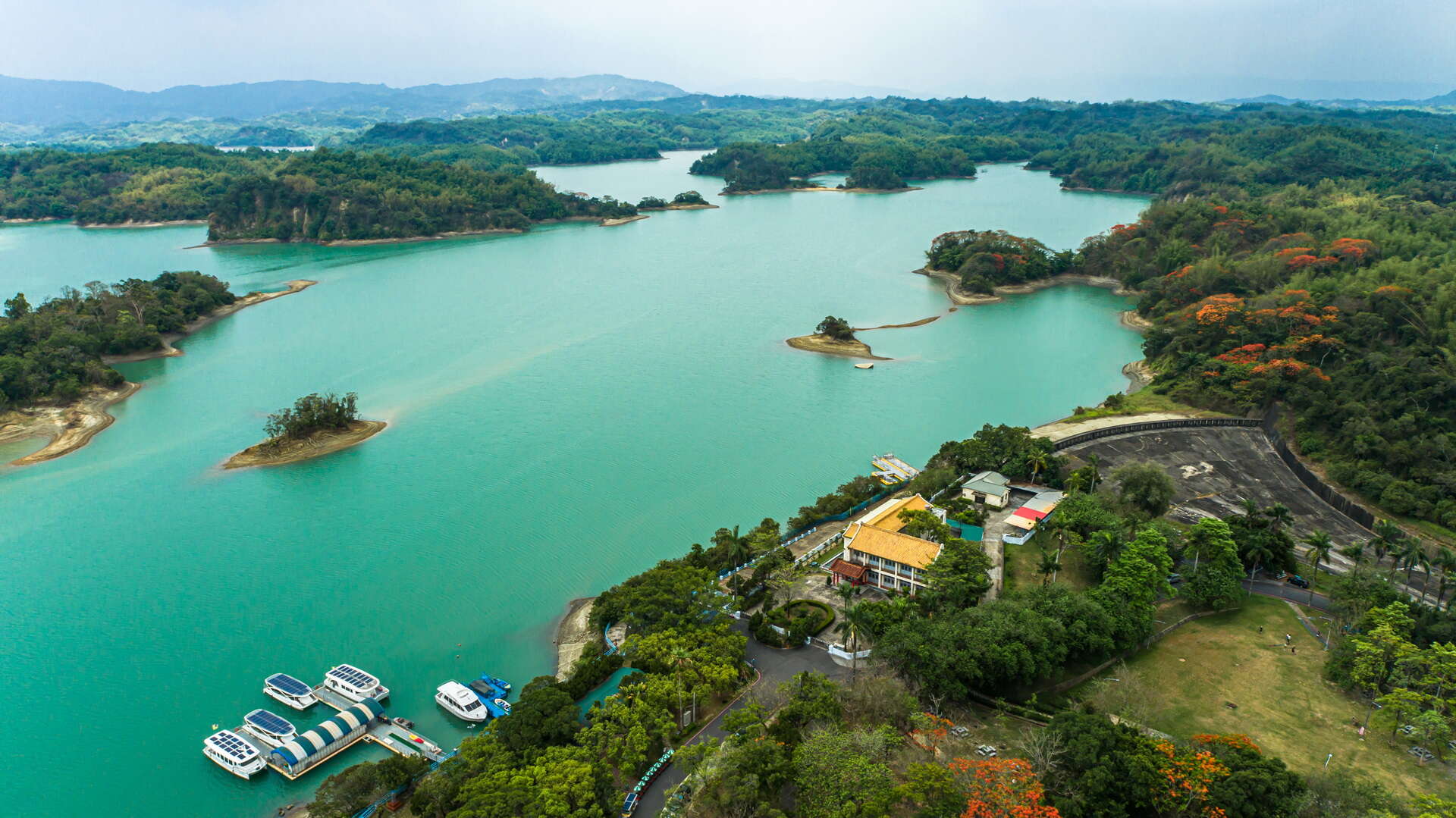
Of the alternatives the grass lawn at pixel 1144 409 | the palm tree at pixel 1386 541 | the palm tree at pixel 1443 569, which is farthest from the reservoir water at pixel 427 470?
the palm tree at pixel 1443 569

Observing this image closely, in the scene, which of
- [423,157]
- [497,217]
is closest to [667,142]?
[423,157]

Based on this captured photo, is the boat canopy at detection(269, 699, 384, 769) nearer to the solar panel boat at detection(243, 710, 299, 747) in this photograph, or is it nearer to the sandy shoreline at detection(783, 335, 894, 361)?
the solar panel boat at detection(243, 710, 299, 747)

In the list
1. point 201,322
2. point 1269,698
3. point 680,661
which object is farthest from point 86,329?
point 1269,698

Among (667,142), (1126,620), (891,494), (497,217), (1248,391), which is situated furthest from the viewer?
(667,142)

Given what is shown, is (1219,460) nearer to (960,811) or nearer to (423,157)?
(960,811)

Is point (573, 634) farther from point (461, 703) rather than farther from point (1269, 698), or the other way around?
point (1269, 698)

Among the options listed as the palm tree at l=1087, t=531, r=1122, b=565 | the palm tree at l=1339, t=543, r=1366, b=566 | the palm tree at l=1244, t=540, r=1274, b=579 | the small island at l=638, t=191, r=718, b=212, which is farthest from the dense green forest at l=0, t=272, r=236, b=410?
the palm tree at l=1339, t=543, r=1366, b=566
